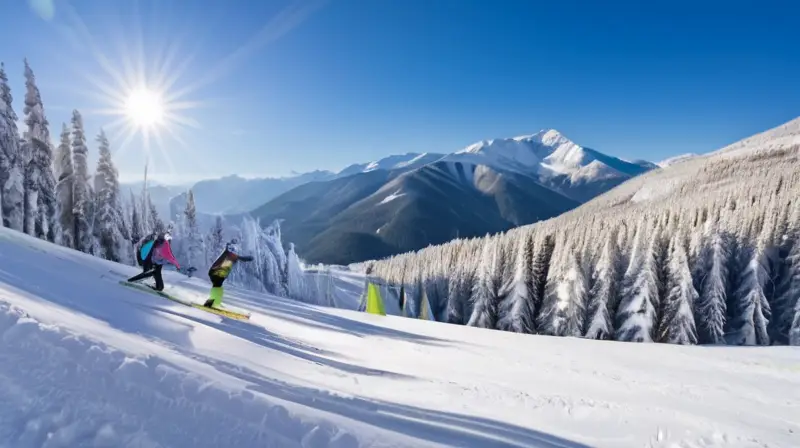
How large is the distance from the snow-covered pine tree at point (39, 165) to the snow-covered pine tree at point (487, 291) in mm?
36891

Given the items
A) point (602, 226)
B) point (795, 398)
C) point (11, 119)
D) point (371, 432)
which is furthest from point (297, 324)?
point (602, 226)

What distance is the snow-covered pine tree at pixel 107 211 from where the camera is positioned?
32938 mm

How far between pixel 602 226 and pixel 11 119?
59.6m

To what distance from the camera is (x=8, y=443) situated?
339cm

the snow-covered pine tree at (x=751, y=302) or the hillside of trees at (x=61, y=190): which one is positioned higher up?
the hillside of trees at (x=61, y=190)

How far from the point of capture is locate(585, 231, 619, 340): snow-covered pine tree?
111ft

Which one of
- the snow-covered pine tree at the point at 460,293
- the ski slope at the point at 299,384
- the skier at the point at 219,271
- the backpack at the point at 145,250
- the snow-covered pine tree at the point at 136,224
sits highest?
the snow-covered pine tree at the point at 136,224

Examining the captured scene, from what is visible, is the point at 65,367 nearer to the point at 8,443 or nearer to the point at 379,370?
the point at 8,443

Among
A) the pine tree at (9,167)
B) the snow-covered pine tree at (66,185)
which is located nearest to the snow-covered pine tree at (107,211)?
the snow-covered pine tree at (66,185)

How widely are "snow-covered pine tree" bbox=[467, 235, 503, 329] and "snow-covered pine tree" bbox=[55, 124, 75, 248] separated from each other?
36995 mm

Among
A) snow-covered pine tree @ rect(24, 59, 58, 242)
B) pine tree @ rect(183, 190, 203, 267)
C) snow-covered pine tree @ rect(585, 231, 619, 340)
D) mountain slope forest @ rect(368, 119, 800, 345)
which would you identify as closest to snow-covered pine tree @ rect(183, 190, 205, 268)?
pine tree @ rect(183, 190, 203, 267)

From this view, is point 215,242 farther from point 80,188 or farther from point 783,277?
point 783,277

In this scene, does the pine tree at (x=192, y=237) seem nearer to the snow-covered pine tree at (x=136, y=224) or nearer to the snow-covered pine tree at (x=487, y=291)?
the snow-covered pine tree at (x=136, y=224)

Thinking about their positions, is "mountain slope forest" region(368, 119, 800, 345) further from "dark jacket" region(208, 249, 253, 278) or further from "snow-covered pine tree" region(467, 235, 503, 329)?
"dark jacket" region(208, 249, 253, 278)
